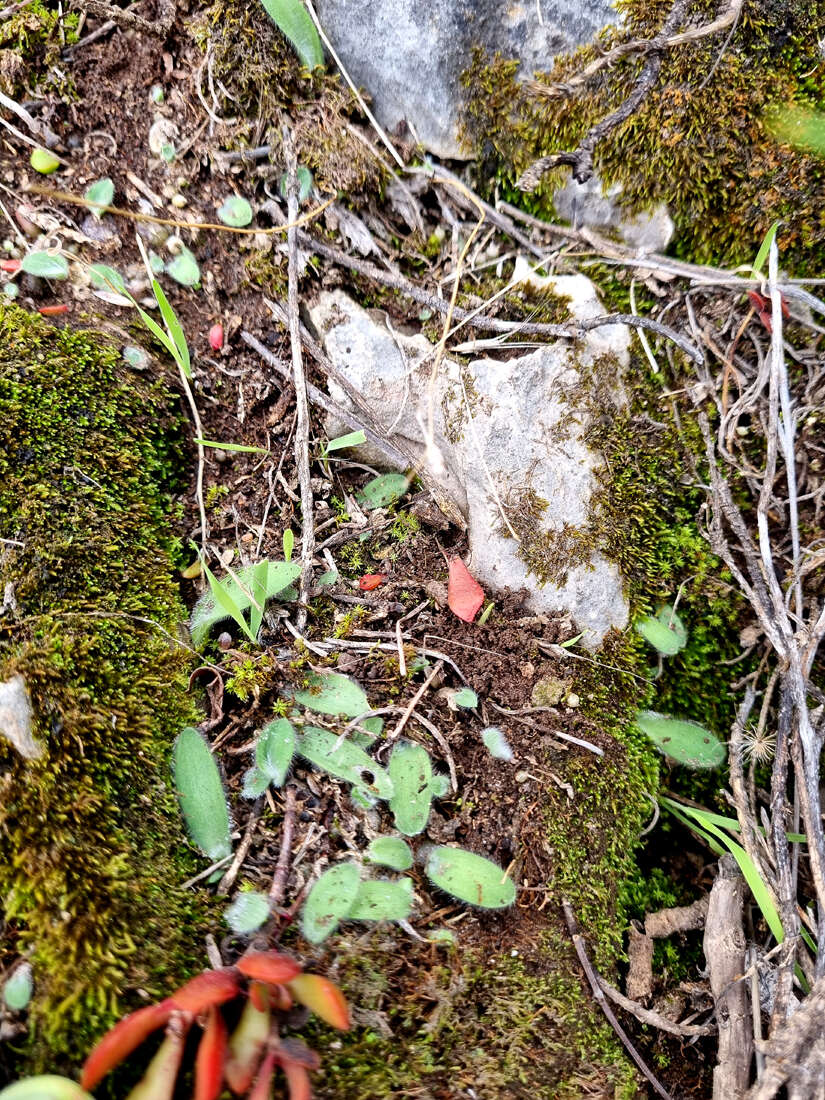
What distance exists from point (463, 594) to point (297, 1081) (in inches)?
41.1

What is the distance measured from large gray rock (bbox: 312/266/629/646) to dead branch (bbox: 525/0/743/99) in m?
0.50

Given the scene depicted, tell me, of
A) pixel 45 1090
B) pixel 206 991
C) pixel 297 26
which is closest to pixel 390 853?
pixel 206 991

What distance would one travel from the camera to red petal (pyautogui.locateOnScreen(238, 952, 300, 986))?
1.24m

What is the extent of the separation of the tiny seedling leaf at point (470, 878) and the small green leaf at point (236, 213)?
172cm

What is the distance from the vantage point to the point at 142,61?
2.02 m

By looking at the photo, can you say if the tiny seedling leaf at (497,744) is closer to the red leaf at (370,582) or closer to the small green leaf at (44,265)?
the red leaf at (370,582)

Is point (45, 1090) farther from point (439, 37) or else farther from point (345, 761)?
point (439, 37)

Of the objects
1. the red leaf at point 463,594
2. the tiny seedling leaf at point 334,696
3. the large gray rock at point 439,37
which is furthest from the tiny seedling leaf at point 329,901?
the large gray rock at point 439,37

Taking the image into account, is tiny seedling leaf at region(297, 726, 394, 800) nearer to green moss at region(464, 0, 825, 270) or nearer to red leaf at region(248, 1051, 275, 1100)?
red leaf at region(248, 1051, 275, 1100)

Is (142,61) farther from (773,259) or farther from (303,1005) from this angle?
(303,1005)

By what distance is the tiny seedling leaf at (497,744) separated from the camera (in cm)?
167

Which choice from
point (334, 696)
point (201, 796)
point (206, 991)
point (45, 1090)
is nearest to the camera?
point (45, 1090)

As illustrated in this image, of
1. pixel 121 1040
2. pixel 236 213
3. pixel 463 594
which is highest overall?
pixel 236 213

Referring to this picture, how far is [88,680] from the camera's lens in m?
1.50
